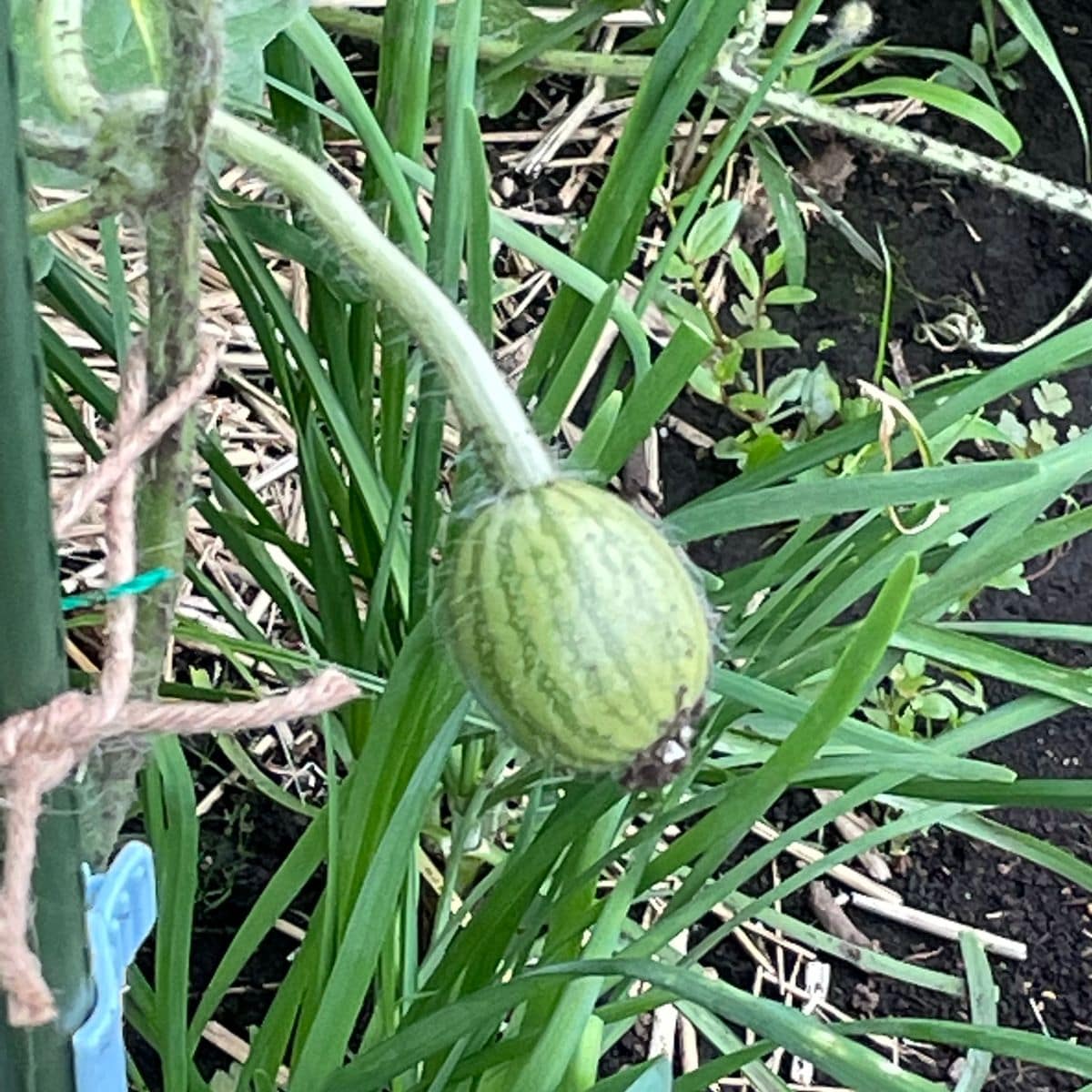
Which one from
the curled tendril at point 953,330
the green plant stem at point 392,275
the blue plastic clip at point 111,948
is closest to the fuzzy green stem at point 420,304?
the green plant stem at point 392,275

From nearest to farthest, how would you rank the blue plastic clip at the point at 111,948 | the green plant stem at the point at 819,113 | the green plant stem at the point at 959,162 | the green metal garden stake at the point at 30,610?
the green metal garden stake at the point at 30,610
the blue plastic clip at the point at 111,948
the green plant stem at the point at 819,113
the green plant stem at the point at 959,162

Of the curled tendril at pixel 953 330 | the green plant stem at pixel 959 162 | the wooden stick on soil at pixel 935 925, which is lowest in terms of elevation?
the wooden stick on soil at pixel 935 925

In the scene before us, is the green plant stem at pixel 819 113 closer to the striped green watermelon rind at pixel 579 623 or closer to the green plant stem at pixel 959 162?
the green plant stem at pixel 959 162

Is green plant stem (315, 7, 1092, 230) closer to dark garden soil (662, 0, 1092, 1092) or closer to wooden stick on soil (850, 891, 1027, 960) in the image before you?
dark garden soil (662, 0, 1092, 1092)

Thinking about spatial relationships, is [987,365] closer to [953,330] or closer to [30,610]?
[953,330]

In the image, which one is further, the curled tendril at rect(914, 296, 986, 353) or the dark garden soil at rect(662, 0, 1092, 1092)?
the curled tendril at rect(914, 296, 986, 353)

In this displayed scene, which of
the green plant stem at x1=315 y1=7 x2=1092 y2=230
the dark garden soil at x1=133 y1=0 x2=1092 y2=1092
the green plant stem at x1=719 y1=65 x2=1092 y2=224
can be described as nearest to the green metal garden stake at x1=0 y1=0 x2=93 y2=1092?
the dark garden soil at x1=133 y1=0 x2=1092 y2=1092

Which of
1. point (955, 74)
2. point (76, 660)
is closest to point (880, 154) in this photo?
point (955, 74)

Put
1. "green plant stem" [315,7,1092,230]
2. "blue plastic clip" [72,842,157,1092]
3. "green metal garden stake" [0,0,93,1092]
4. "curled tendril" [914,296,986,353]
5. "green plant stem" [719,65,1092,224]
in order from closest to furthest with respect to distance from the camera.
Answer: "green metal garden stake" [0,0,93,1092]
"blue plastic clip" [72,842,157,1092]
"green plant stem" [315,7,1092,230]
"green plant stem" [719,65,1092,224]
"curled tendril" [914,296,986,353]
